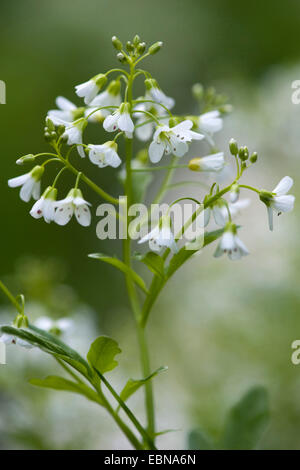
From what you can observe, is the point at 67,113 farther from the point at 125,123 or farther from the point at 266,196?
the point at 266,196

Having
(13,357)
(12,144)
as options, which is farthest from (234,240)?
(12,144)

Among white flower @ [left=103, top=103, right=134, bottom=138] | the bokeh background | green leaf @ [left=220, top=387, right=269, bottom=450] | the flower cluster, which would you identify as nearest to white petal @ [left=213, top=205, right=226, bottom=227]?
the flower cluster

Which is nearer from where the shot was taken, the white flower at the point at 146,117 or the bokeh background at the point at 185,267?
the white flower at the point at 146,117

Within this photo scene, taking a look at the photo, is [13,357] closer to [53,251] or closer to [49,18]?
[53,251]

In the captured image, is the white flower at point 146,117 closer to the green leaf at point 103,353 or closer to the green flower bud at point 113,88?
the green flower bud at point 113,88

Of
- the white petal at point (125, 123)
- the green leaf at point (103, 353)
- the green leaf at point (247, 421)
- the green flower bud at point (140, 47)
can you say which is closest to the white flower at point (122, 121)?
the white petal at point (125, 123)

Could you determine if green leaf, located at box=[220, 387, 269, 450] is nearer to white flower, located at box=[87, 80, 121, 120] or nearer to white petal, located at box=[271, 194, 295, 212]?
white petal, located at box=[271, 194, 295, 212]

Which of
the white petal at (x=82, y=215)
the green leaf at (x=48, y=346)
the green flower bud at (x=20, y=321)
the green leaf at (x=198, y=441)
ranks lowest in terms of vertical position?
the green leaf at (x=198, y=441)
